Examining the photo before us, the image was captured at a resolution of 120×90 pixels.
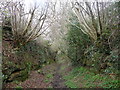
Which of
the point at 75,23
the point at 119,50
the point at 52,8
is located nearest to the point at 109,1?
the point at 75,23

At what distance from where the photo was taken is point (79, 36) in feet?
34.6

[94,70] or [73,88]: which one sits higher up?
[94,70]

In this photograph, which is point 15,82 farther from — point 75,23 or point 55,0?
point 55,0

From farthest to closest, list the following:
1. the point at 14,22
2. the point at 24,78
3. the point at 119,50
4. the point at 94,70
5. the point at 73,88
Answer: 1. the point at 14,22
2. the point at 24,78
3. the point at 94,70
4. the point at 73,88
5. the point at 119,50

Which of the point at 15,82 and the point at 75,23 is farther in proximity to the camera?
the point at 75,23

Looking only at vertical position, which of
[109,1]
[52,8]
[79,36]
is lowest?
[79,36]

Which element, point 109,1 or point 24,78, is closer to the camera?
point 109,1

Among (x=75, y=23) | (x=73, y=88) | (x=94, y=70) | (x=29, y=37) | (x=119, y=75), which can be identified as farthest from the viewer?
(x=29, y=37)

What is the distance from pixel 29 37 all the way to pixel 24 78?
448 centimetres

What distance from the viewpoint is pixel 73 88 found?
742 centimetres

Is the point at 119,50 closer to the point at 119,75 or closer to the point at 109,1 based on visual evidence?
the point at 119,75

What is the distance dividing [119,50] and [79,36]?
556cm

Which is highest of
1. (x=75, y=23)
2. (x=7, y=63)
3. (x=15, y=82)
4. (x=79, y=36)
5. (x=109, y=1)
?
(x=109, y=1)

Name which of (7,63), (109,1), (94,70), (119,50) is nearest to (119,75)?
(119,50)
